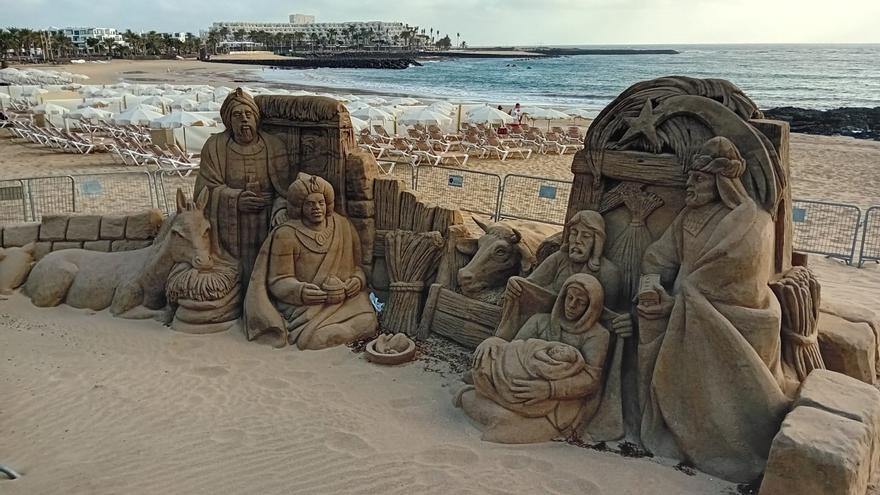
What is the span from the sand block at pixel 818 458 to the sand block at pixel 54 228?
8.94 meters

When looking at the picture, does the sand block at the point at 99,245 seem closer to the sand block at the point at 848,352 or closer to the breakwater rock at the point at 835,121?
the sand block at the point at 848,352

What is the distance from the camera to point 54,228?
9164 mm

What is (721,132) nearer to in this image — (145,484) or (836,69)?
(145,484)

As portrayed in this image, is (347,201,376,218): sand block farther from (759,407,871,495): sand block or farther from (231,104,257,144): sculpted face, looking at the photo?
(759,407,871,495): sand block

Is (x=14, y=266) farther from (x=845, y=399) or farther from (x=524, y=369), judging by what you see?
(x=845, y=399)

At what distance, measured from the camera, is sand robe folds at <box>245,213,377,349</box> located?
7438 millimetres

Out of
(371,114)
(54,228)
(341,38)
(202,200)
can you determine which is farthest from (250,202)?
(341,38)

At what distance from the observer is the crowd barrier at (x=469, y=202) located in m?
10.9

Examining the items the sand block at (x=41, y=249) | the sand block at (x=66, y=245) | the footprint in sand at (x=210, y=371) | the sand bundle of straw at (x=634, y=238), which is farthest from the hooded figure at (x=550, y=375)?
the sand block at (x=41, y=249)

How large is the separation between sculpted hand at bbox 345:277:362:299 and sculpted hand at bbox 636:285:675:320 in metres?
3.53

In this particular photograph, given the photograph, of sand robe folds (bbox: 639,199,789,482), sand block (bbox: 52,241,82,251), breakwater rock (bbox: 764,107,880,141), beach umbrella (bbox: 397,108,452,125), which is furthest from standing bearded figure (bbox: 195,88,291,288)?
breakwater rock (bbox: 764,107,880,141)

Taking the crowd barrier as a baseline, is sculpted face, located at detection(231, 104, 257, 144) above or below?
above

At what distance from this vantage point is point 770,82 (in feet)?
209

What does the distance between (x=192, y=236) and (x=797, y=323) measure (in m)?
6.40
